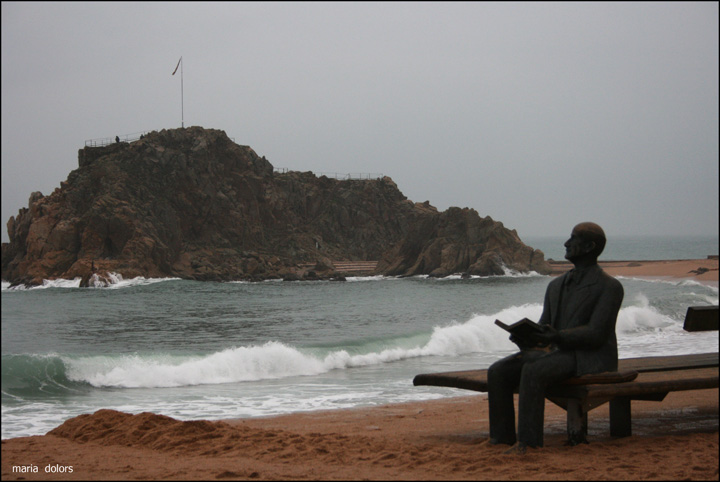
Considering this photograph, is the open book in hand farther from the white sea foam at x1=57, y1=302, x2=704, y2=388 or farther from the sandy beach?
the white sea foam at x1=57, y1=302, x2=704, y2=388

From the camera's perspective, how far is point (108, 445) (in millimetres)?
5863

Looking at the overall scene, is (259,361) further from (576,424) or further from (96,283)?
(96,283)

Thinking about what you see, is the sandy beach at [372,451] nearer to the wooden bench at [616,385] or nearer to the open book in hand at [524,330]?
the wooden bench at [616,385]

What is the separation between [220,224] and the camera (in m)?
79.5

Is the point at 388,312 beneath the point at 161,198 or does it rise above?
beneath

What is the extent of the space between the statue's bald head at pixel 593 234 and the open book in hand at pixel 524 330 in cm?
78

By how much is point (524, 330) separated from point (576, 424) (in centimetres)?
91

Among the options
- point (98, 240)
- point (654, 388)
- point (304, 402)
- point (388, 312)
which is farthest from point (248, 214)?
point (654, 388)

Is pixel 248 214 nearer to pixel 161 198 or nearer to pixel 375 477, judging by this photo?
pixel 161 198

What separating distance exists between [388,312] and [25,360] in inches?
723

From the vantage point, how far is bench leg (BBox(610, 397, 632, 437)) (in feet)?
18.1

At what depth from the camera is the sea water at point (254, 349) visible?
33.8 feet

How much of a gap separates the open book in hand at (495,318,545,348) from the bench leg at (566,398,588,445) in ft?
1.95

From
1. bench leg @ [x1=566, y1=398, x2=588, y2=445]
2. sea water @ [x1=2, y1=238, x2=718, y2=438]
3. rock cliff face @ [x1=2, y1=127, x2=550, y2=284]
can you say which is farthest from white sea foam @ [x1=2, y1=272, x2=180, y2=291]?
bench leg @ [x1=566, y1=398, x2=588, y2=445]
